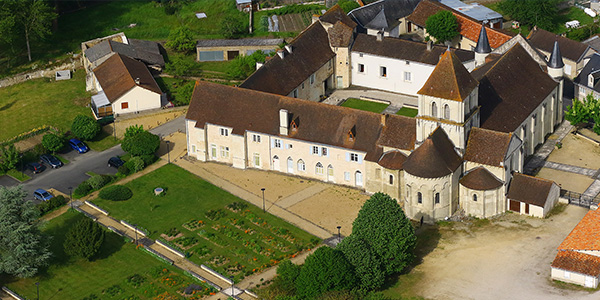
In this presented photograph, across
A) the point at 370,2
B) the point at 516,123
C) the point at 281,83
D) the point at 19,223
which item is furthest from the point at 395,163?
the point at 370,2

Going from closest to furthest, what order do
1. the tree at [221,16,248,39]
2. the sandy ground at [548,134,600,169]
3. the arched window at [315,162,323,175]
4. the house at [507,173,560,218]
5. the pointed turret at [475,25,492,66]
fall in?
the house at [507,173,560,218], the arched window at [315,162,323,175], the sandy ground at [548,134,600,169], the pointed turret at [475,25,492,66], the tree at [221,16,248,39]

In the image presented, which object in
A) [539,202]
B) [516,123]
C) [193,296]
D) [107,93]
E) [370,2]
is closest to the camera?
[193,296]

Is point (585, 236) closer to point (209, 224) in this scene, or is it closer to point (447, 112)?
point (447, 112)

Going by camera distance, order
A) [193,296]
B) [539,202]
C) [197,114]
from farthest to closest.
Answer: [197,114] < [539,202] < [193,296]

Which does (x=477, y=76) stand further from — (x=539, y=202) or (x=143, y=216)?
(x=143, y=216)

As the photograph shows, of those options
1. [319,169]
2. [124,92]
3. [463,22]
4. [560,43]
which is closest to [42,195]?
[124,92]

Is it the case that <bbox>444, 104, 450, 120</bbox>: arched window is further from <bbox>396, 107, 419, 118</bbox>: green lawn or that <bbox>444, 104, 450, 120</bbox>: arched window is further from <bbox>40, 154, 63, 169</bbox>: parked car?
<bbox>40, 154, 63, 169</bbox>: parked car

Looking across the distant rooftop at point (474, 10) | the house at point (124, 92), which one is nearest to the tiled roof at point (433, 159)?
the house at point (124, 92)

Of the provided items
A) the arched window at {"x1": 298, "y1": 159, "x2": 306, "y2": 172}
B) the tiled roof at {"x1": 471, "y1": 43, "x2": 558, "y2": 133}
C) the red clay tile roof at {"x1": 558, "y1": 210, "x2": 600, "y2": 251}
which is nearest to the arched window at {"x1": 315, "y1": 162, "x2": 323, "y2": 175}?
the arched window at {"x1": 298, "y1": 159, "x2": 306, "y2": 172}
